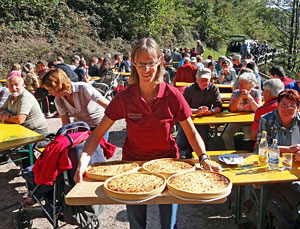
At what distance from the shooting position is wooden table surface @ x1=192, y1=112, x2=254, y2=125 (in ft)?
15.0

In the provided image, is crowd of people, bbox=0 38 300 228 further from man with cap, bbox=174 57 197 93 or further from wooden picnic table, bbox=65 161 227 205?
man with cap, bbox=174 57 197 93

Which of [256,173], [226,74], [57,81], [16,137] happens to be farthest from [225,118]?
[226,74]

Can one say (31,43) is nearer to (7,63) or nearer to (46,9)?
(7,63)

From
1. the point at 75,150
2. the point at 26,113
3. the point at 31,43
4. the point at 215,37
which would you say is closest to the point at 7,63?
the point at 31,43

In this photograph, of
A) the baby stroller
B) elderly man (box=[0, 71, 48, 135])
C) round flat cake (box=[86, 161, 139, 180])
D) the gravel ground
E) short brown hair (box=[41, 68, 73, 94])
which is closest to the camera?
round flat cake (box=[86, 161, 139, 180])

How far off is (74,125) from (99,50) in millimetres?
18804

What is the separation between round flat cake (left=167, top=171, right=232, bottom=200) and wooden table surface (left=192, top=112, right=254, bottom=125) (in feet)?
8.10

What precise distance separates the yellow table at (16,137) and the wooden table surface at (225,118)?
2.28 meters

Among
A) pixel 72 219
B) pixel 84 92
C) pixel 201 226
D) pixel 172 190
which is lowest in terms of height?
pixel 201 226

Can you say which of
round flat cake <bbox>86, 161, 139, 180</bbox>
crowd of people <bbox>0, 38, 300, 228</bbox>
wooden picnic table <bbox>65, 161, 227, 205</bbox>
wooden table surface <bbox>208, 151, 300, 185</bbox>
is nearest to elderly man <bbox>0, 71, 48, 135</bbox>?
crowd of people <bbox>0, 38, 300, 228</bbox>

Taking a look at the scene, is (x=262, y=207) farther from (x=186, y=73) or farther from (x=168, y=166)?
(x=186, y=73)

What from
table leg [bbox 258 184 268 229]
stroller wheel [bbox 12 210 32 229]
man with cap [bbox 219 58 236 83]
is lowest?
stroller wheel [bbox 12 210 32 229]

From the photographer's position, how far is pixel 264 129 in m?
3.14

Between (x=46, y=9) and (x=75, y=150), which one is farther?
(x=46, y=9)
